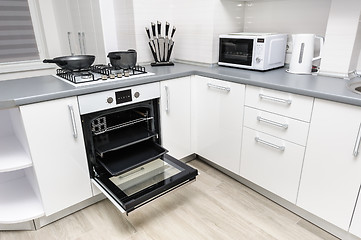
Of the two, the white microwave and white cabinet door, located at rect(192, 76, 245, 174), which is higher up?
the white microwave

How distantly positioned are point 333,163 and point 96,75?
159 cm

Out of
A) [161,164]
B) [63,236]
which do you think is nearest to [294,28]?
[161,164]

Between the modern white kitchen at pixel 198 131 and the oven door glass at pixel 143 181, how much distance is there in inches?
0.5

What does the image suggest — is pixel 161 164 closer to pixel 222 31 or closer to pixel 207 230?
pixel 207 230

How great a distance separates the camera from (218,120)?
202 centimetres

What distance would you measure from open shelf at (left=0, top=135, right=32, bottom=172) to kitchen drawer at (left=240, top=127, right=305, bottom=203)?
1.42 metres

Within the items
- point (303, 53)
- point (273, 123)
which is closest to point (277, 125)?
point (273, 123)

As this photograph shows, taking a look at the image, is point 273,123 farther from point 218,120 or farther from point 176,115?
point 176,115

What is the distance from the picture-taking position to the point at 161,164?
1.88 meters

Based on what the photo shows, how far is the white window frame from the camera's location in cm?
278

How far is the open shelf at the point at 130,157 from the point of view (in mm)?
1691

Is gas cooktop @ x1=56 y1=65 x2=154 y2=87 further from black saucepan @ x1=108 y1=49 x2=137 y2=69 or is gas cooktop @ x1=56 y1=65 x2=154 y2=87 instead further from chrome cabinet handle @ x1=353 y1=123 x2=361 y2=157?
chrome cabinet handle @ x1=353 y1=123 x2=361 y2=157

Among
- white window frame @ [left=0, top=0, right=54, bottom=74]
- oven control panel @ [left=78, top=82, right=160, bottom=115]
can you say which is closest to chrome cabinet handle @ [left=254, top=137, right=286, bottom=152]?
oven control panel @ [left=78, top=82, right=160, bottom=115]

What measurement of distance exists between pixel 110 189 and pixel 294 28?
6.05 ft
